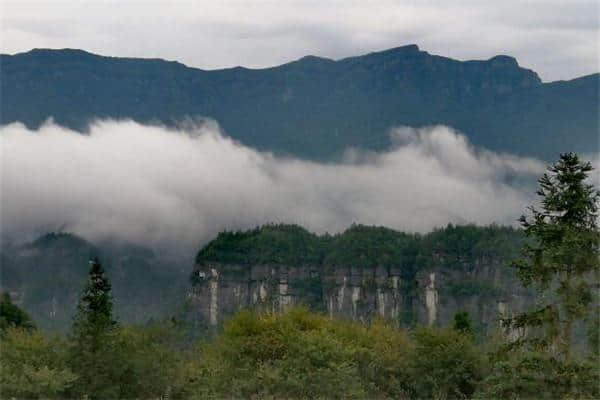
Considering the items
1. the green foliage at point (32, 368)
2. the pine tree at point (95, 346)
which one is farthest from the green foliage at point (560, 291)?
the pine tree at point (95, 346)

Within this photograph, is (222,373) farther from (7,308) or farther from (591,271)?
(7,308)

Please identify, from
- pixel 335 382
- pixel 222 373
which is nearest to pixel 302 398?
pixel 335 382

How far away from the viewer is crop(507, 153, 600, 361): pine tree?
48.5m

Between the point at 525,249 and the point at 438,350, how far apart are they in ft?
143

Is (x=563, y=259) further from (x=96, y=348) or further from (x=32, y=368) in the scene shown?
(x=96, y=348)

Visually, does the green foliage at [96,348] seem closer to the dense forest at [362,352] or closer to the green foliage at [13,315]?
the dense forest at [362,352]

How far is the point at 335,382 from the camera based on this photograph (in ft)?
246

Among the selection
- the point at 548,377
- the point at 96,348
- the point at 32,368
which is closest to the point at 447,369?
the point at 96,348

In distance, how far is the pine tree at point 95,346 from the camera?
71688 millimetres

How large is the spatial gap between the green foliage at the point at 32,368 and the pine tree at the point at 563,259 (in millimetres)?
27376

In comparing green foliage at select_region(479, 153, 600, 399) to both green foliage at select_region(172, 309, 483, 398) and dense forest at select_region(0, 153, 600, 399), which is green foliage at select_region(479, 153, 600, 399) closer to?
dense forest at select_region(0, 153, 600, 399)

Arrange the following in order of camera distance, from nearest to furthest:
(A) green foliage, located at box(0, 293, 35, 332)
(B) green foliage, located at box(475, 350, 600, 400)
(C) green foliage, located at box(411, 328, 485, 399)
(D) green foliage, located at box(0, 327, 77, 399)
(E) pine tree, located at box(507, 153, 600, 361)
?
(B) green foliage, located at box(475, 350, 600, 400), (E) pine tree, located at box(507, 153, 600, 361), (D) green foliage, located at box(0, 327, 77, 399), (C) green foliage, located at box(411, 328, 485, 399), (A) green foliage, located at box(0, 293, 35, 332)

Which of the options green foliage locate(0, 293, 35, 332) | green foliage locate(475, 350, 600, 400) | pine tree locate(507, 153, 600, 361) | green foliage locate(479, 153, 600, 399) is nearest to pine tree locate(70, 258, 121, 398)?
green foliage locate(475, 350, 600, 400)

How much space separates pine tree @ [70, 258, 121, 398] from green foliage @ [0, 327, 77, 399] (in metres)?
1.13
